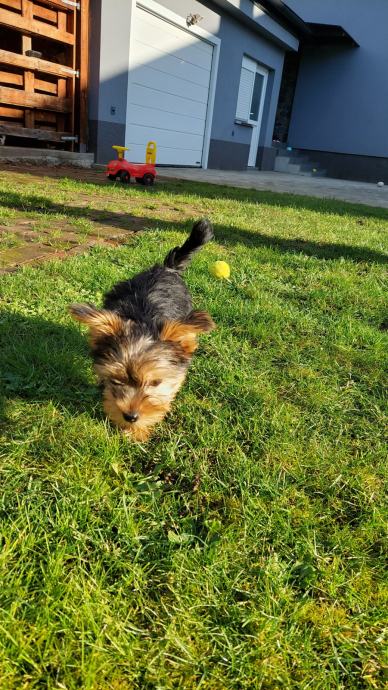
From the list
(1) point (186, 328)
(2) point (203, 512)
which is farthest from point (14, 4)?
(2) point (203, 512)

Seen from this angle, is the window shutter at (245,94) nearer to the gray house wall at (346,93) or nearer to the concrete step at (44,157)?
the gray house wall at (346,93)

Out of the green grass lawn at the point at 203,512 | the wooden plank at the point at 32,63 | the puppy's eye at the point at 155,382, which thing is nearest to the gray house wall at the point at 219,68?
the wooden plank at the point at 32,63

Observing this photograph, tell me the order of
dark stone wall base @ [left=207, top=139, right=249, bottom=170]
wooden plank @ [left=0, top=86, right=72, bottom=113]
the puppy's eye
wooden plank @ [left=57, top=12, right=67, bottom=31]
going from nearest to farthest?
1. the puppy's eye
2. wooden plank @ [left=0, top=86, right=72, bottom=113]
3. wooden plank @ [left=57, top=12, right=67, bottom=31]
4. dark stone wall base @ [left=207, top=139, right=249, bottom=170]

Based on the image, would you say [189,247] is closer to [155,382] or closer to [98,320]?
[98,320]

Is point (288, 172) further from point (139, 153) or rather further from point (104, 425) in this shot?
point (104, 425)

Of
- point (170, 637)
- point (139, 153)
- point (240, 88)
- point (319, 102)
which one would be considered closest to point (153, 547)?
point (170, 637)

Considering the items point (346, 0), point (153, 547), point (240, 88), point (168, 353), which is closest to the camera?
point (153, 547)

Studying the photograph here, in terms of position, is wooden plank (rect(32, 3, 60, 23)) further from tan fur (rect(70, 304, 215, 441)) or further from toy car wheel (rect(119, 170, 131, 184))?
tan fur (rect(70, 304, 215, 441))

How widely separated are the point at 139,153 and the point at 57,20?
4.03m

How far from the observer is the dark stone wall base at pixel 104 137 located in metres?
12.8

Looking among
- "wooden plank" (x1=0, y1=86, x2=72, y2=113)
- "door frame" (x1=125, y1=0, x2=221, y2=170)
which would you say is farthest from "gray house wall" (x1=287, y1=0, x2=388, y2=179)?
"wooden plank" (x1=0, y1=86, x2=72, y2=113)

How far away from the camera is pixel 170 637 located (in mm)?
1558

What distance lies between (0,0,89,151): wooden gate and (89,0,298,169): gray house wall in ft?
1.29

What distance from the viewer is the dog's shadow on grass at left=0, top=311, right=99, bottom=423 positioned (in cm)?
283
